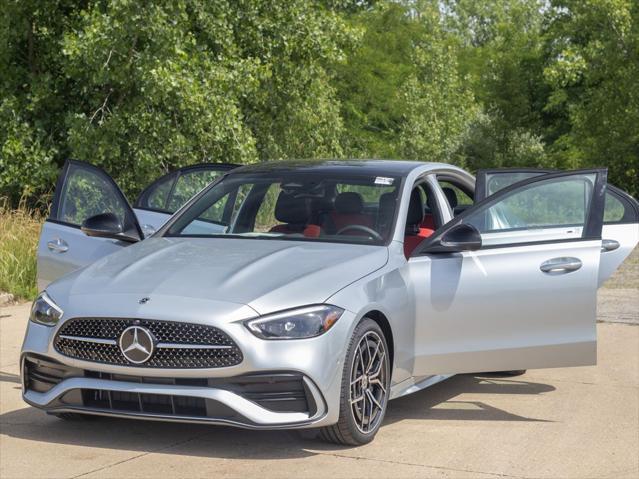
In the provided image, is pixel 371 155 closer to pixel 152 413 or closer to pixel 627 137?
pixel 627 137

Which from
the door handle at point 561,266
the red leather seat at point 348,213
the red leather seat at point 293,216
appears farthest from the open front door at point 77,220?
the door handle at point 561,266

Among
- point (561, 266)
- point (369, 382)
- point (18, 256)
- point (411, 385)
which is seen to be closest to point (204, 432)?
point (369, 382)

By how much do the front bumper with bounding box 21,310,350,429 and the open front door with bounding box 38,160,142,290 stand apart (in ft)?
5.37

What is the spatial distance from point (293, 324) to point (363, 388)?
0.66 metres

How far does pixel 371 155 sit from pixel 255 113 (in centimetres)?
2110

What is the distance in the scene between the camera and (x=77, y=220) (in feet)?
26.3

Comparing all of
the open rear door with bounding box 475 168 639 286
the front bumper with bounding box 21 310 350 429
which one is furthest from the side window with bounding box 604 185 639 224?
the front bumper with bounding box 21 310 350 429

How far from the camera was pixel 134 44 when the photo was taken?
1747 cm

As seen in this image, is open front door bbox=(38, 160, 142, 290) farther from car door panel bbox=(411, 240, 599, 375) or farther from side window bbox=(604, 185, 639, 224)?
side window bbox=(604, 185, 639, 224)

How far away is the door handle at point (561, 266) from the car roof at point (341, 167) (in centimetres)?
113

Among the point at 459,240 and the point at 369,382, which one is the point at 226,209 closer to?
the point at 459,240

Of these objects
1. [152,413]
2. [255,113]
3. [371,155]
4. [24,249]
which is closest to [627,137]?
[255,113]

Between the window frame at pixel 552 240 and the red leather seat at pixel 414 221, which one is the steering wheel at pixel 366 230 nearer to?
the window frame at pixel 552 240

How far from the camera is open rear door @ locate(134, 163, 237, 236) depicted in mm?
9242
